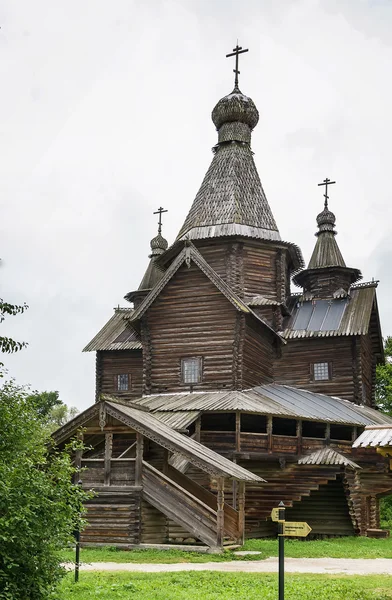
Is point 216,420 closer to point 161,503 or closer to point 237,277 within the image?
point 237,277

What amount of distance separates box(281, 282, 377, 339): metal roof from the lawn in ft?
32.0

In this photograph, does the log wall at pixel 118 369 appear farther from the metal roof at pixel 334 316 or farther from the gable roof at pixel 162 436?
the gable roof at pixel 162 436

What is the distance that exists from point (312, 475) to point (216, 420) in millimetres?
4031

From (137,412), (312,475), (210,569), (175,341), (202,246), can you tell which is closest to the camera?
(210,569)

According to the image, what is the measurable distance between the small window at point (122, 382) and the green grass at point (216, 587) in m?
22.2

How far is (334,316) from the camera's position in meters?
33.5

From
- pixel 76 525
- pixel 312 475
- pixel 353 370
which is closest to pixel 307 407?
pixel 312 475

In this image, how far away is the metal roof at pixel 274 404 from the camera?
25500 millimetres

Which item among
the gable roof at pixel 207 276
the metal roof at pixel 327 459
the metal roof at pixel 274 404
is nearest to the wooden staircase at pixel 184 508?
the metal roof at pixel 274 404

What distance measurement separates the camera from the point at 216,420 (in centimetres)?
2847

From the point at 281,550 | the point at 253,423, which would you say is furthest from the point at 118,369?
the point at 281,550

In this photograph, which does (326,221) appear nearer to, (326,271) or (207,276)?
(326,271)

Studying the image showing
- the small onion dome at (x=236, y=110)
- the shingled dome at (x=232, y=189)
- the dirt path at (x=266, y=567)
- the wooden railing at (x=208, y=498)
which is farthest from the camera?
the small onion dome at (x=236, y=110)

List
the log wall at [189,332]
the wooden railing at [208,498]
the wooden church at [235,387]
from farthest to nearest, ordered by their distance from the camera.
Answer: the log wall at [189,332]
the wooden railing at [208,498]
the wooden church at [235,387]
